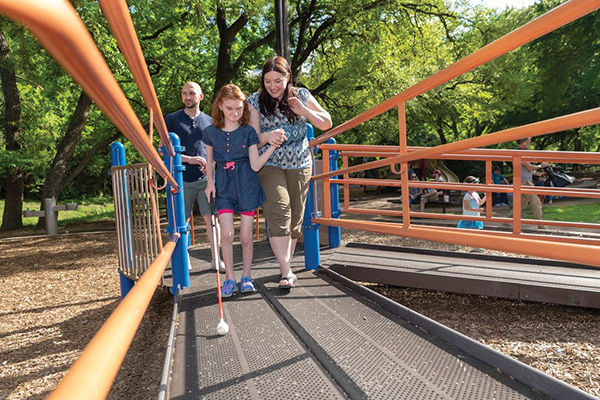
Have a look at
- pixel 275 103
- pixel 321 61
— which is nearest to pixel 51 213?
pixel 321 61

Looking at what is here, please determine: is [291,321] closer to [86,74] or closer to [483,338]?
[483,338]

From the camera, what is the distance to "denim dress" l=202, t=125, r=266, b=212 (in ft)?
11.1

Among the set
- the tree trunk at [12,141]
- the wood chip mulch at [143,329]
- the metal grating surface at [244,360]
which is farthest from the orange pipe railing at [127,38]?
the tree trunk at [12,141]

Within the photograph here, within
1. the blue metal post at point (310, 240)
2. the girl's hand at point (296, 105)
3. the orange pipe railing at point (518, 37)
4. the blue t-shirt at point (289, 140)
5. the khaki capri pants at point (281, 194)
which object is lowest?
the blue metal post at point (310, 240)

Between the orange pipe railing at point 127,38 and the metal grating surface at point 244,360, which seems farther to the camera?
the metal grating surface at point 244,360

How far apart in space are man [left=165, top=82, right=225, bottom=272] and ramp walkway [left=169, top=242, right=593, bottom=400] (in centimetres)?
143

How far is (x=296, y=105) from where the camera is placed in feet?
10.9

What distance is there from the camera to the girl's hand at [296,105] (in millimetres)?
3314

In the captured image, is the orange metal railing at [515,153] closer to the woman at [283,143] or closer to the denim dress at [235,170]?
the woman at [283,143]

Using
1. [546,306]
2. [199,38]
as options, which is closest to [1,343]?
[546,306]

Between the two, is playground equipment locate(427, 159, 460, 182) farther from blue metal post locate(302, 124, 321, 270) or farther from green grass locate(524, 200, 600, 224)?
blue metal post locate(302, 124, 321, 270)

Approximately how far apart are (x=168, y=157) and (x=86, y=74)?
341 centimetres

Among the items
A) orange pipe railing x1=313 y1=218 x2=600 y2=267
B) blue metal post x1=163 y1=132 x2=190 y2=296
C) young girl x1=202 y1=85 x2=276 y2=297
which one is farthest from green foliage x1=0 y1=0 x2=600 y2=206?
orange pipe railing x1=313 y1=218 x2=600 y2=267

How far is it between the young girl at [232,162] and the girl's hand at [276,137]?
0.04m
